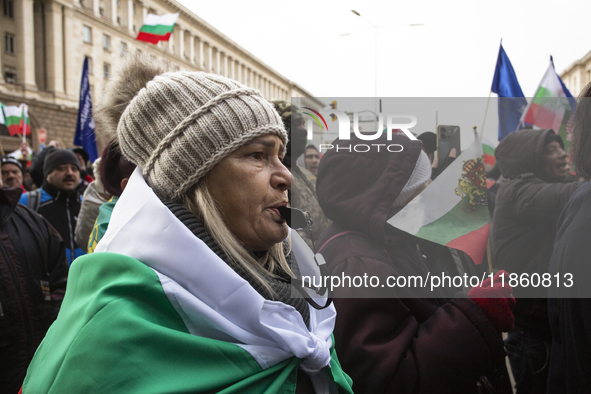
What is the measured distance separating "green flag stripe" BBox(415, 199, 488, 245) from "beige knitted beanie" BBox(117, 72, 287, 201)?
0.61 meters

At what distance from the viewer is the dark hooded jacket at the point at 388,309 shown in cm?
136

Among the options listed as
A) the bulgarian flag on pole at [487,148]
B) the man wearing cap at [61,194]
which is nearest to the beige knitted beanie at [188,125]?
the bulgarian flag on pole at [487,148]

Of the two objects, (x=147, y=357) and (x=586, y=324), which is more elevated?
(x=147, y=357)

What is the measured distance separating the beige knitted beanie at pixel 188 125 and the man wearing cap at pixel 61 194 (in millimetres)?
3410

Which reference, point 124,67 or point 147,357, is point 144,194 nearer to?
point 147,357

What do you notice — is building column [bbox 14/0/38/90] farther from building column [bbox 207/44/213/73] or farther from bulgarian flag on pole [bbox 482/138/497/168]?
bulgarian flag on pole [bbox 482/138/497/168]

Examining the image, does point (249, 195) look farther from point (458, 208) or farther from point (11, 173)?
point (11, 173)

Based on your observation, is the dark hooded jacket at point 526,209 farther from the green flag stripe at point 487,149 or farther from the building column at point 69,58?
the building column at point 69,58

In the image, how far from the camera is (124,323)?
2.93 feet

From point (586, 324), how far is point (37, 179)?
5594mm

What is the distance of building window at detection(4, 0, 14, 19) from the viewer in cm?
3136

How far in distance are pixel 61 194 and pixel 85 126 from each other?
267cm

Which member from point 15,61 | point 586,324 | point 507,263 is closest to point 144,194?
point 507,263

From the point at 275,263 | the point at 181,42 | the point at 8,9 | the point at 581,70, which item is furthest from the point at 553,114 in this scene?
the point at 181,42
